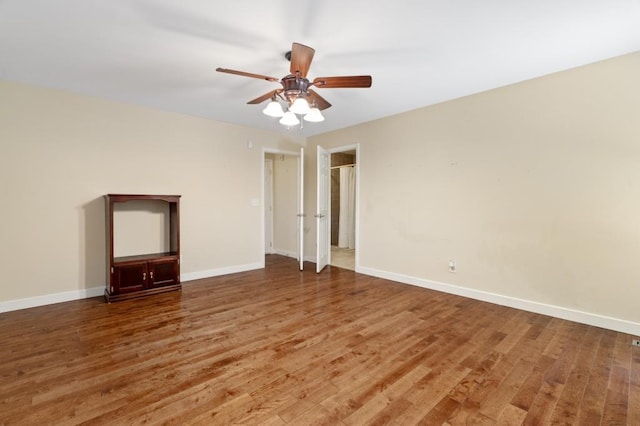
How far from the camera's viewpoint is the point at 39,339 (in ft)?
8.19

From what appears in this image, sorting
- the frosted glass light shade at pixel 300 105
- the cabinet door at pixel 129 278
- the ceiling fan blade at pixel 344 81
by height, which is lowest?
the cabinet door at pixel 129 278

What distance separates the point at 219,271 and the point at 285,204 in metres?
2.13

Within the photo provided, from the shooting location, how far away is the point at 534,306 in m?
3.13

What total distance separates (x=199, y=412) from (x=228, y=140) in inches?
158

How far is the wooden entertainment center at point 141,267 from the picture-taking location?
345 centimetres

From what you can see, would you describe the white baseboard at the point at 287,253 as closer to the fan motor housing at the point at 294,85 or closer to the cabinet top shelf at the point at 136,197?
the cabinet top shelf at the point at 136,197

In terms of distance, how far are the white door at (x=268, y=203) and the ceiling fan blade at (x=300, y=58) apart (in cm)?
419

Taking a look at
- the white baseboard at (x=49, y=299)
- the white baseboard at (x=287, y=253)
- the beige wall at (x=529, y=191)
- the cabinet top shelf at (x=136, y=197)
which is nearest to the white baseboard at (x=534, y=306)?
the beige wall at (x=529, y=191)

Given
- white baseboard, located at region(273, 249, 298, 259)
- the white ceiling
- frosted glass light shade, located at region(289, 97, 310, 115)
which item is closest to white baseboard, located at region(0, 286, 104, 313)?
the white ceiling

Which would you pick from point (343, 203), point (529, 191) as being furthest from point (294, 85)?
point (343, 203)

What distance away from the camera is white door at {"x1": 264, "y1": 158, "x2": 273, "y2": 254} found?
6.40 metres

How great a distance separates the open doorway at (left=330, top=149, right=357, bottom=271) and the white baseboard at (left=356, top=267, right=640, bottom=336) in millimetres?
2868

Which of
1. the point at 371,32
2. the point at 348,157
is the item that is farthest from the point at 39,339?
the point at 348,157

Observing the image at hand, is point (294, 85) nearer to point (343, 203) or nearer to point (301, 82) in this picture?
point (301, 82)
